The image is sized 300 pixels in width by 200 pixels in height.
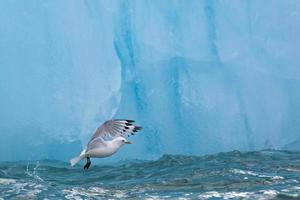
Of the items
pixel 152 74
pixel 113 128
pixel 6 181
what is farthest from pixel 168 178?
pixel 152 74

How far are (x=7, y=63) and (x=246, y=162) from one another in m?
2.80

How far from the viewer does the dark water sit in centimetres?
675

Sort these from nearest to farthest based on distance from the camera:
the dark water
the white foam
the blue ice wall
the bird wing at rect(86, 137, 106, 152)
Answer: the dark water → the white foam → the bird wing at rect(86, 137, 106, 152) → the blue ice wall

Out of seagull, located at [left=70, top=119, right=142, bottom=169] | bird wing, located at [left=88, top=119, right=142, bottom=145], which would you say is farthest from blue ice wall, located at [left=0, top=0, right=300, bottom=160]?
bird wing, located at [left=88, top=119, right=142, bottom=145]

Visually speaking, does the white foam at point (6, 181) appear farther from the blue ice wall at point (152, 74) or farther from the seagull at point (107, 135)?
A: the blue ice wall at point (152, 74)

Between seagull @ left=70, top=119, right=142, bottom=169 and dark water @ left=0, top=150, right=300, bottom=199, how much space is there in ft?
0.83

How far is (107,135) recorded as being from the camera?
25.1 feet

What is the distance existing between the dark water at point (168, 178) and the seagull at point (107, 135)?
0.83 ft

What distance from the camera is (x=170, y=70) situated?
9.60 m

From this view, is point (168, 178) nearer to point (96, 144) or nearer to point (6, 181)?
point (96, 144)

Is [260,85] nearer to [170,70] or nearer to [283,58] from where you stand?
[283,58]

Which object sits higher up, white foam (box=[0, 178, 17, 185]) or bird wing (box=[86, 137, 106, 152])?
bird wing (box=[86, 137, 106, 152])

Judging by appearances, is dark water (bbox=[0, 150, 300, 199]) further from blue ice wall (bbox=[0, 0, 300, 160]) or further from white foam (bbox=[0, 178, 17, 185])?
blue ice wall (bbox=[0, 0, 300, 160])

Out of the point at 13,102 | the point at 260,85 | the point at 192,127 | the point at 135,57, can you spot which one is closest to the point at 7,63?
the point at 13,102
